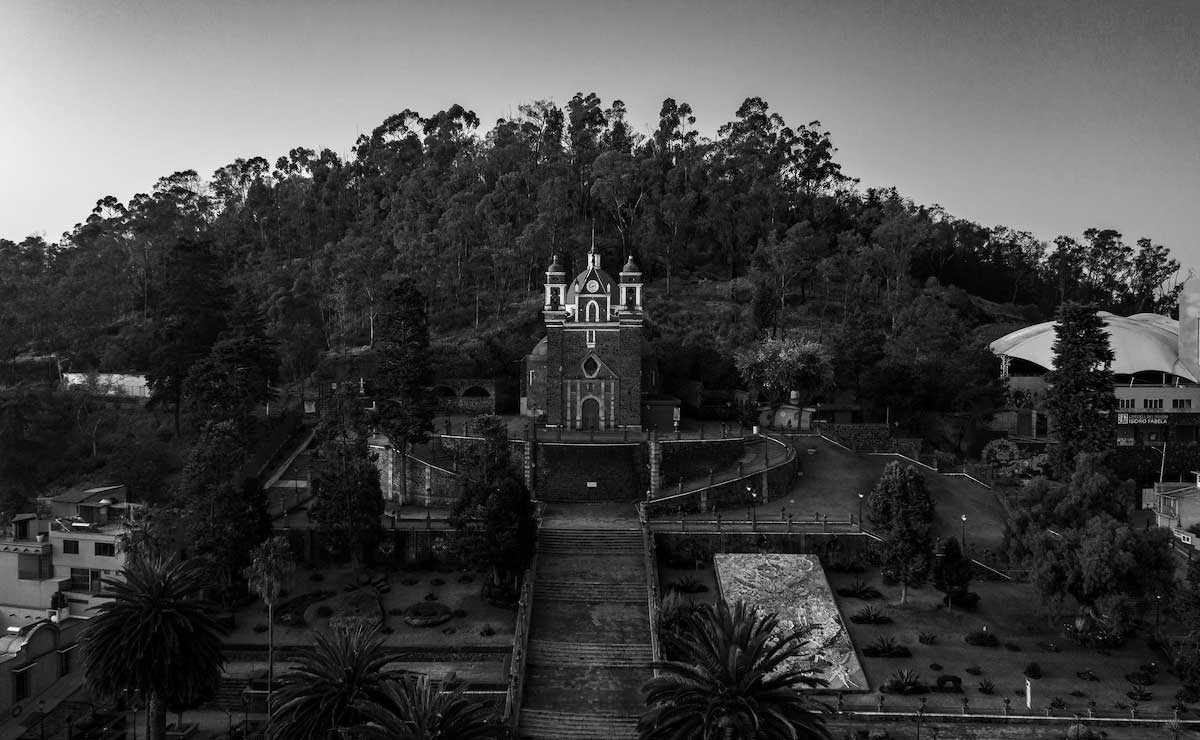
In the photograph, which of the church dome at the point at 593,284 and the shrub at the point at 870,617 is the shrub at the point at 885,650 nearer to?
the shrub at the point at 870,617

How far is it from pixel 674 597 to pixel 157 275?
174 ft

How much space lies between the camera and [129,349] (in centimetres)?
5512

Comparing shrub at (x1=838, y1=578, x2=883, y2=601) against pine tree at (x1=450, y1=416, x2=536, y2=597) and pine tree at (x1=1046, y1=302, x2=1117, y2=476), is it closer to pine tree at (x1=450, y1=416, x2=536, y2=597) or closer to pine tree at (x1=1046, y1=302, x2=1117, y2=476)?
pine tree at (x1=1046, y1=302, x2=1117, y2=476)

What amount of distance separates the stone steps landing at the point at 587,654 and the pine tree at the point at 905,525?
35.4ft

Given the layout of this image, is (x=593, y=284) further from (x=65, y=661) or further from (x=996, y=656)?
(x=65, y=661)

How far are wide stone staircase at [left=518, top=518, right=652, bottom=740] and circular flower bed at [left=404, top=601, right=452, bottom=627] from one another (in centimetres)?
353

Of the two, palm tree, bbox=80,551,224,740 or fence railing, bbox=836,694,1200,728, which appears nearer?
palm tree, bbox=80,551,224,740

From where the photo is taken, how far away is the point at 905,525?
34281 millimetres

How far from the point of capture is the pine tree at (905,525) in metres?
34.0

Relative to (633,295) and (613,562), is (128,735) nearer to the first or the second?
(613,562)

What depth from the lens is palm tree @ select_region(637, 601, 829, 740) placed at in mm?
18703

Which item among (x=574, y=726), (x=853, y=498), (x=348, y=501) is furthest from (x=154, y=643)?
(x=853, y=498)

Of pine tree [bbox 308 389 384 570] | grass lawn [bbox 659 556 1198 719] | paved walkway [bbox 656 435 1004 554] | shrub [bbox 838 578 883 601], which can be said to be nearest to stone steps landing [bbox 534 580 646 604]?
grass lawn [bbox 659 556 1198 719]

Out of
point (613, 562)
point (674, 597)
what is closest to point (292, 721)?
point (674, 597)
